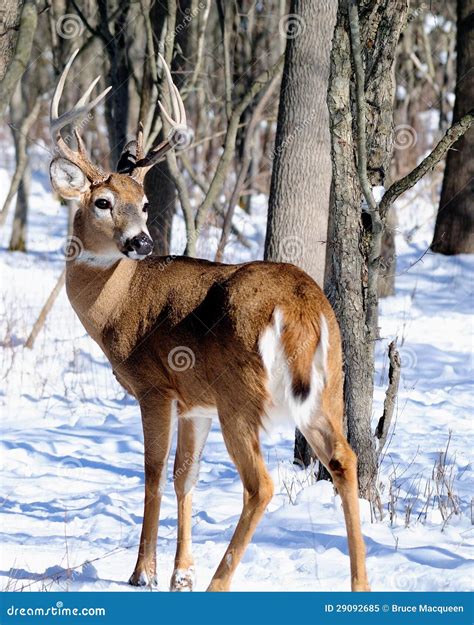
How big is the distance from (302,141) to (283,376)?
140 inches

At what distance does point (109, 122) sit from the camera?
12.1 meters

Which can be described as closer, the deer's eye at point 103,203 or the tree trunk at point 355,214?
the deer's eye at point 103,203

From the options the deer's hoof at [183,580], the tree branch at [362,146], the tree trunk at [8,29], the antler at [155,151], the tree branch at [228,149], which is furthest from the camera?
the tree branch at [228,149]

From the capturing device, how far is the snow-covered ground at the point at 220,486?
4871mm

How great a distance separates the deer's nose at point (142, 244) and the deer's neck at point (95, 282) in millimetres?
271

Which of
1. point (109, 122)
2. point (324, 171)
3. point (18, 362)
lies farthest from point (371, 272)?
point (109, 122)

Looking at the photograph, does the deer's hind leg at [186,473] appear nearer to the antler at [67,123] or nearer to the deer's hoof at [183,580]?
the deer's hoof at [183,580]

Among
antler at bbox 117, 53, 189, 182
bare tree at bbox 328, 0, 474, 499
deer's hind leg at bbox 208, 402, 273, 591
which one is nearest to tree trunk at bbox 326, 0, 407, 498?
bare tree at bbox 328, 0, 474, 499

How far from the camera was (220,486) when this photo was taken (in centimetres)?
656

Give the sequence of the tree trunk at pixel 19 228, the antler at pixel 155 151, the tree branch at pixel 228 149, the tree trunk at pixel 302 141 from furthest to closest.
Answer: the tree trunk at pixel 19 228 < the tree branch at pixel 228 149 < the tree trunk at pixel 302 141 < the antler at pixel 155 151

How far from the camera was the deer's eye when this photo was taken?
17.9 ft

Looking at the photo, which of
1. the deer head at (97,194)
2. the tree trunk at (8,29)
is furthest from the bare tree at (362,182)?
the tree trunk at (8,29)

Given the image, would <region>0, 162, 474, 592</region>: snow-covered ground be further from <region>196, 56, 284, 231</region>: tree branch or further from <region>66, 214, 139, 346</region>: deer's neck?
<region>196, 56, 284, 231</region>: tree branch
